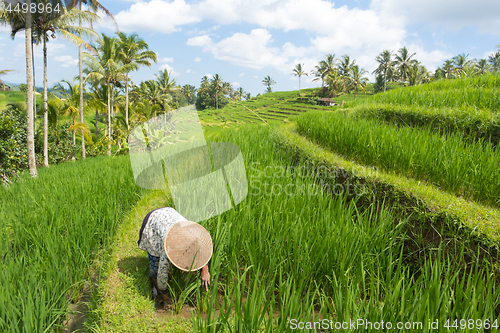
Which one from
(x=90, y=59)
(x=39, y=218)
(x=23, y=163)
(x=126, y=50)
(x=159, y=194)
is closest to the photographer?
(x=39, y=218)

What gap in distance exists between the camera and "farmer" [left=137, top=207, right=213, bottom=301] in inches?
59.5

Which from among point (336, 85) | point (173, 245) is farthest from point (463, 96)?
point (336, 85)

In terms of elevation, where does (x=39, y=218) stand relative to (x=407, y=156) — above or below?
below

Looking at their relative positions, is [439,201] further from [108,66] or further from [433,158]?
[108,66]

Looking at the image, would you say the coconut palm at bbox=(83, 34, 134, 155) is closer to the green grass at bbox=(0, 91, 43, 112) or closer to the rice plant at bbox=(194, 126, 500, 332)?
the green grass at bbox=(0, 91, 43, 112)

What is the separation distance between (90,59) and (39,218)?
62.8ft

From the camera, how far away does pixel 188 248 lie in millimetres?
1504

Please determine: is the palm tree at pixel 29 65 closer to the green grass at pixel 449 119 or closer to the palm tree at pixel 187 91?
the green grass at pixel 449 119

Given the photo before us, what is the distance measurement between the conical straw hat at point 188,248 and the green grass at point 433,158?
2.42 meters

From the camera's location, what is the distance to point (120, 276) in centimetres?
206

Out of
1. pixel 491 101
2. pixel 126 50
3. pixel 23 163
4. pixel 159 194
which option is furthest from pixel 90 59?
pixel 491 101

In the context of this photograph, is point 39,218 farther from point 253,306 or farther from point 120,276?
point 253,306

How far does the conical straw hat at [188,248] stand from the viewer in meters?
1.50

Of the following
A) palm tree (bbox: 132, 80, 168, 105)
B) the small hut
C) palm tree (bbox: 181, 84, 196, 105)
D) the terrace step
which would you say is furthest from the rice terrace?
palm tree (bbox: 181, 84, 196, 105)
